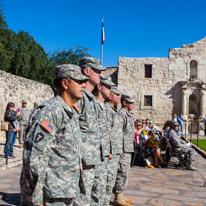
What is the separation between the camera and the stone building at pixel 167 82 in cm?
2295

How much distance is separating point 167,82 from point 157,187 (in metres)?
18.7

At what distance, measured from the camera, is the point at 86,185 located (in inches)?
108

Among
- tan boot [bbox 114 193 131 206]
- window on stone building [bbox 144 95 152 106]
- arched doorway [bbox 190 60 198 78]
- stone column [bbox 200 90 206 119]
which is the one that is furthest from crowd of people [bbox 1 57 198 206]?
arched doorway [bbox 190 60 198 78]

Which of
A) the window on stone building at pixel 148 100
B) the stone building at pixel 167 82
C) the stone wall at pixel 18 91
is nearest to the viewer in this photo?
the stone wall at pixel 18 91

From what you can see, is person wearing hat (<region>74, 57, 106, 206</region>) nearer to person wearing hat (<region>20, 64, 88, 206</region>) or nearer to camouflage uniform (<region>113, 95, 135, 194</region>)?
person wearing hat (<region>20, 64, 88, 206</region>)

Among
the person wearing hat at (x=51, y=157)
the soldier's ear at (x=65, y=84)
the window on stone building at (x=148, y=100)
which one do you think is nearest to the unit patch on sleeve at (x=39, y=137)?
the person wearing hat at (x=51, y=157)

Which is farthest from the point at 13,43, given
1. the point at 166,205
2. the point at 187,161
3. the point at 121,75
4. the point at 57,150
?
the point at 57,150

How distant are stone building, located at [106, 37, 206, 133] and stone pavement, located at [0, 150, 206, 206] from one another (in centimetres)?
1589

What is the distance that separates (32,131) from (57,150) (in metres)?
0.24

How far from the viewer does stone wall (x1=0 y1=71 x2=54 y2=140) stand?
11.4 m

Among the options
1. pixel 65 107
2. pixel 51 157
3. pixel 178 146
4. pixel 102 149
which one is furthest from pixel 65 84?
pixel 178 146

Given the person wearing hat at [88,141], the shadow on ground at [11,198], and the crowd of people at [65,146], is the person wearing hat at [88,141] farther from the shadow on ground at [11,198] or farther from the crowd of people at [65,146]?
the shadow on ground at [11,198]

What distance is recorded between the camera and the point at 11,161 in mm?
7312

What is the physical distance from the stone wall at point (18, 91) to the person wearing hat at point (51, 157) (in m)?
9.73
